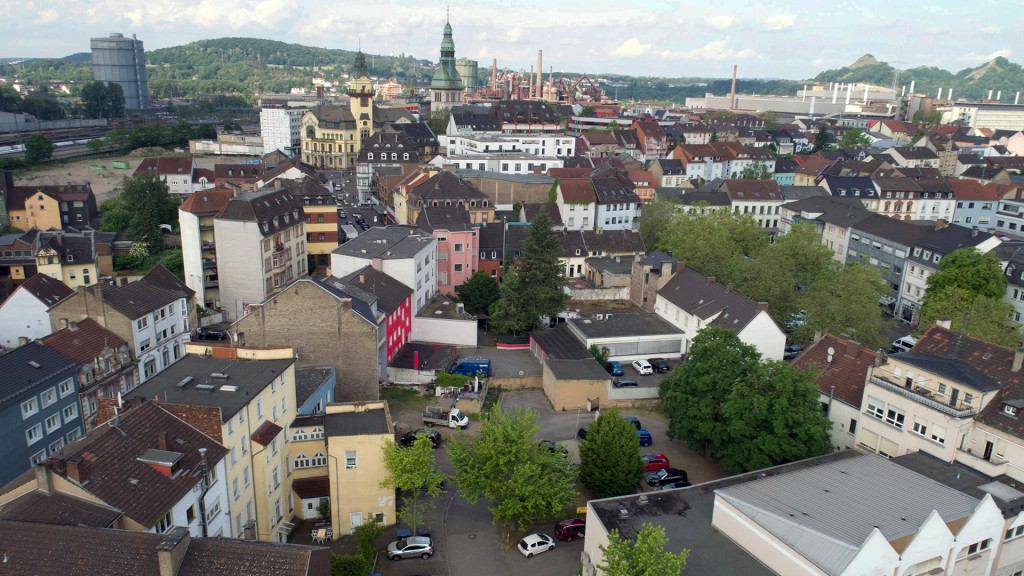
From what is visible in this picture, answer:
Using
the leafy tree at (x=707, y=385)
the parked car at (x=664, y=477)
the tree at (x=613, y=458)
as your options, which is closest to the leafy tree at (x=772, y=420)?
the leafy tree at (x=707, y=385)

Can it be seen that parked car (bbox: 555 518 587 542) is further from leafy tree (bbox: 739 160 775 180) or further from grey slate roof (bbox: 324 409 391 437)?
leafy tree (bbox: 739 160 775 180)

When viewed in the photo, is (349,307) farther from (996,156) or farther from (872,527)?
(996,156)

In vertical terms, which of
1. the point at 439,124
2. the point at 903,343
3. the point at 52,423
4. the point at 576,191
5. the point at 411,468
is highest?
the point at 439,124

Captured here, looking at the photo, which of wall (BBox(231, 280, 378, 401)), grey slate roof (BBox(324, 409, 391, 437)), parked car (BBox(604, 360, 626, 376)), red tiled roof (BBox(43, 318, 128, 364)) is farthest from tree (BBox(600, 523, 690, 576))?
red tiled roof (BBox(43, 318, 128, 364))

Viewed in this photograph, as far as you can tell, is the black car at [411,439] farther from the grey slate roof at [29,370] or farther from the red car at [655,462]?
the grey slate roof at [29,370]

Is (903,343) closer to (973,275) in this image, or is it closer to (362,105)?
(973,275)

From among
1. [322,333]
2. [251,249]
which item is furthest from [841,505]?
[251,249]

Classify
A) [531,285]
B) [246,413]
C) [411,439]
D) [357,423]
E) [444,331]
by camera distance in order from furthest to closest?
1. [531,285]
2. [444,331]
3. [411,439]
4. [357,423]
5. [246,413]

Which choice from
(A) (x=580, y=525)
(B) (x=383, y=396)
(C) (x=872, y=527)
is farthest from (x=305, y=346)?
(C) (x=872, y=527)
